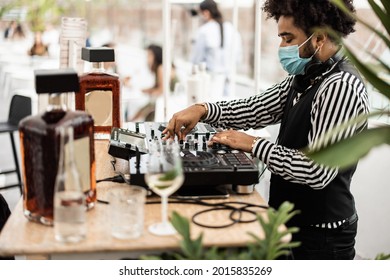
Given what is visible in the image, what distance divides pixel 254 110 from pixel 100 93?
61cm

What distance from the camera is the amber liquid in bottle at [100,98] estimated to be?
89.9 inches

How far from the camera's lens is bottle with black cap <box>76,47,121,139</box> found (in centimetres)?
228

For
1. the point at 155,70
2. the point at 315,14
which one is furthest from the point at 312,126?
the point at 155,70

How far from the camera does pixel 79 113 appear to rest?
1.47m

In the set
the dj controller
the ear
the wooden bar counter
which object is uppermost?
the ear

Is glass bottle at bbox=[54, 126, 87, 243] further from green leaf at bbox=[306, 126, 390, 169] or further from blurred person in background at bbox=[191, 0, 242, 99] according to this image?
blurred person in background at bbox=[191, 0, 242, 99]

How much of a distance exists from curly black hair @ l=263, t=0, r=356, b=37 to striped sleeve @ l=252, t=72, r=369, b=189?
0.21 m

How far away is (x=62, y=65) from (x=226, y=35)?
10.0 ft

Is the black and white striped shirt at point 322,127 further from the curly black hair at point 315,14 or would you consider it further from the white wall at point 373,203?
the white wall at point 373,203

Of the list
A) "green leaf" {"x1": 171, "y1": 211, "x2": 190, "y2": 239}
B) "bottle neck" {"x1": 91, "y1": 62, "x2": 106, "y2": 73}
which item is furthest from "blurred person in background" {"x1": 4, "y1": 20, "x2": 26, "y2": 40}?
"green leaf" {"x1": 171, "y1": 211, "x2": 190, "y2": 239}

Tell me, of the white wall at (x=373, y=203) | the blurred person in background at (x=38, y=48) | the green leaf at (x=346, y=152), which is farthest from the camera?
the blurred person in background at (x=38, y=48)

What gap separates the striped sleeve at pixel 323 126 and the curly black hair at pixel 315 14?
0.68 feet

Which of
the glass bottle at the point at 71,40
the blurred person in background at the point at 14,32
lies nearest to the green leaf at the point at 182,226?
the glass bottle at the point at 71,40
